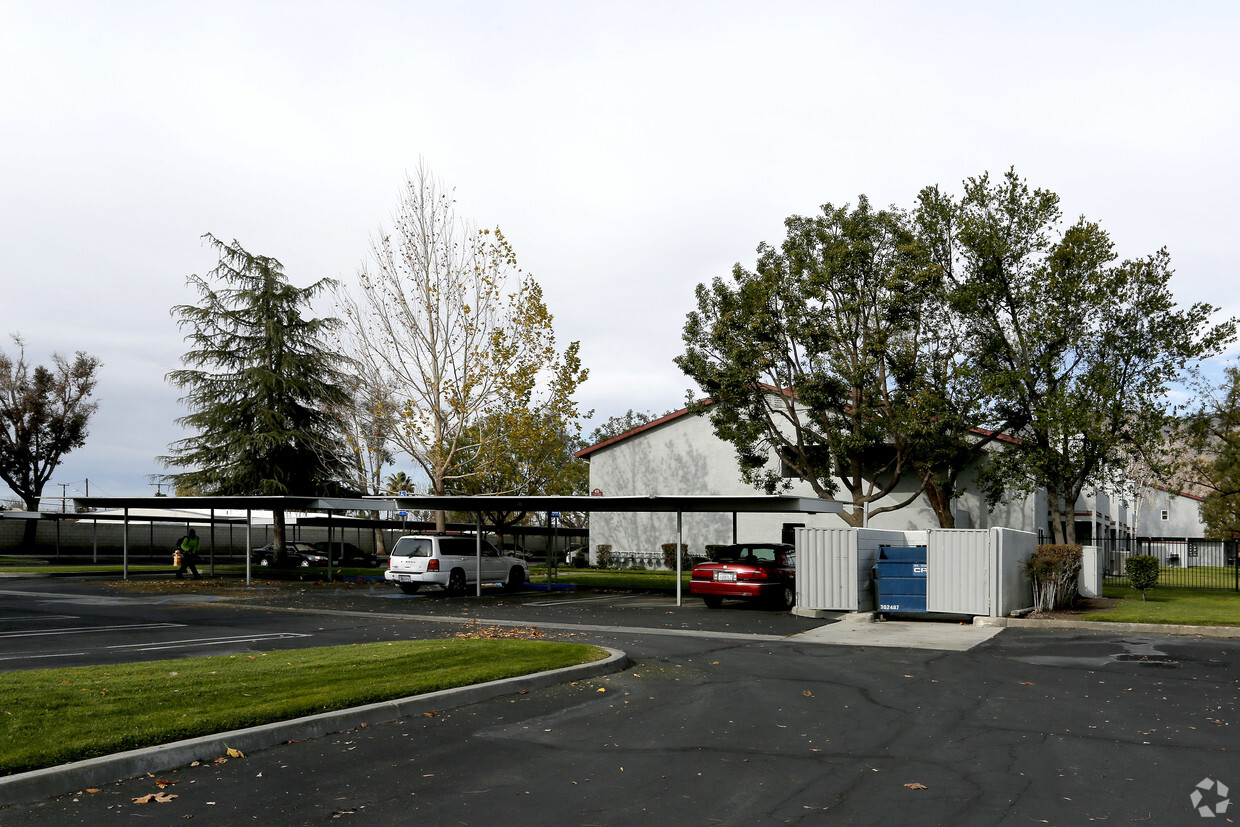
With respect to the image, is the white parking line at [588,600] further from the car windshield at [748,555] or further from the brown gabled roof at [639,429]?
the brown gabled roof at [639,429]

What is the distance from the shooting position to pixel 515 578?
→ 109 ft

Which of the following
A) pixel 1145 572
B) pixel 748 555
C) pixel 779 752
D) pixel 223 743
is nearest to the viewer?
pixel 223 743

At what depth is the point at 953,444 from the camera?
107 ft

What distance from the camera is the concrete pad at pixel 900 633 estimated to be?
1642cm

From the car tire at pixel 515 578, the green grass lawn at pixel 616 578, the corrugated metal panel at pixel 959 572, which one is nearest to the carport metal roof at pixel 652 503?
the car tire at pixel 515 578

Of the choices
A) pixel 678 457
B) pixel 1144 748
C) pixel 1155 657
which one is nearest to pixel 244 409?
pixel 678 457

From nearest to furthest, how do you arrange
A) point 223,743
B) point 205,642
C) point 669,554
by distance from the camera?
1. point 223,743
2. point 205,642
3. point 669,554

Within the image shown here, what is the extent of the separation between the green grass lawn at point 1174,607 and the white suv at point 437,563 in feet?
53.9

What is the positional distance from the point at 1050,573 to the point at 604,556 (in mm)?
27776

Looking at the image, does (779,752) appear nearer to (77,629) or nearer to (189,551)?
(77,629)

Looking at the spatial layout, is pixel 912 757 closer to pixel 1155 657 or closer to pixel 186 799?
pixel 186 799

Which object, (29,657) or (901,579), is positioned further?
(901,579)

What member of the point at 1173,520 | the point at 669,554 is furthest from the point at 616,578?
the point at 1173,520

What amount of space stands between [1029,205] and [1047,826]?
29.3m
